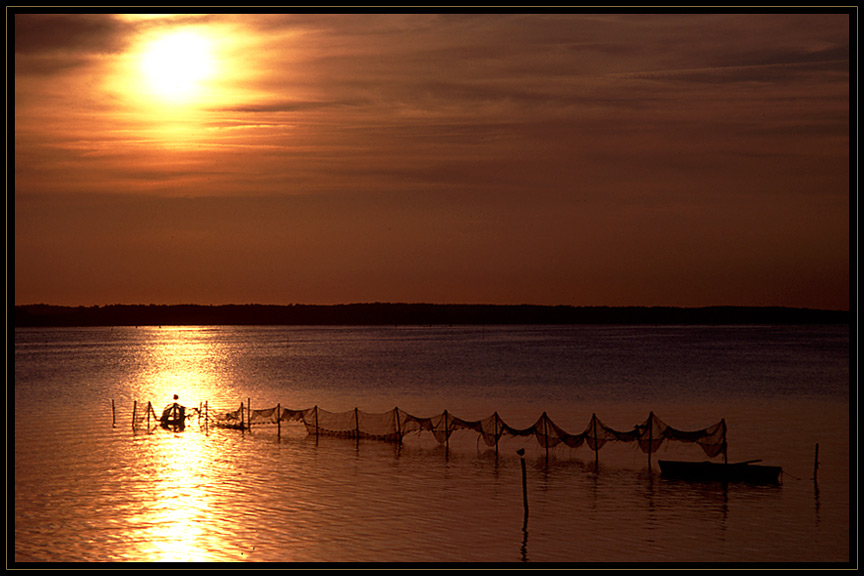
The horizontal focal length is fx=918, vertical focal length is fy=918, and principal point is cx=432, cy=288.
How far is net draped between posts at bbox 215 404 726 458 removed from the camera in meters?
51.4

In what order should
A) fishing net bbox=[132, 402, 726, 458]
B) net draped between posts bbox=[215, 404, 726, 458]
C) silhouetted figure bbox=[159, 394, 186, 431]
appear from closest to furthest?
net draped between posts bbox=[215, 404, 726, 458], fishing net bbox=[132, 402, 726, 458], silhouetted figure bbox=[159, 394, 186, 431]

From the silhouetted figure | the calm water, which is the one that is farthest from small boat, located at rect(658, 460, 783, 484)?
the silhouetted figure

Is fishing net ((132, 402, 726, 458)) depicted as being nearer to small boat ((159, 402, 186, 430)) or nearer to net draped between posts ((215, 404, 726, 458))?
net draped between posts ((215, 404, 726, 458))

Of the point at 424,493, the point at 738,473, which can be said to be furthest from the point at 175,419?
the point at 738,473

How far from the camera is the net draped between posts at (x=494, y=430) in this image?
169ft

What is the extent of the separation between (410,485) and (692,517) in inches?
600

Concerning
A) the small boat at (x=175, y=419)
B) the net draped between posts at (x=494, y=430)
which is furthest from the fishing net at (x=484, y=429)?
the small boat at (x=175, y=419)

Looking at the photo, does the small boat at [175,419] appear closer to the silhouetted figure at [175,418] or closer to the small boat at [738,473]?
the silhouetted figure at [175,418]

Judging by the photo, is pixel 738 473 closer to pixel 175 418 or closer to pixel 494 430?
pixel 494 430

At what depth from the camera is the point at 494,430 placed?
59125 mm

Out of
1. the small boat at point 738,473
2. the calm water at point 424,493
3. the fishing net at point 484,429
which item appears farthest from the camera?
the fishing net at point 484,429

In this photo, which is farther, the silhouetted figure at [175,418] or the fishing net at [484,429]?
the silhouetted figure at [175,418]
